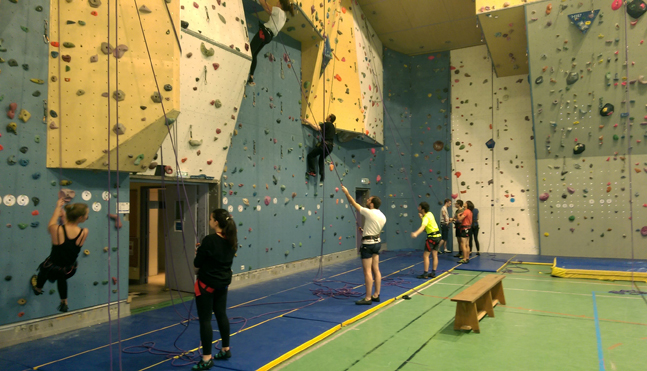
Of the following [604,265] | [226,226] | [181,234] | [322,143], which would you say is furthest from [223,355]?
[604,265]

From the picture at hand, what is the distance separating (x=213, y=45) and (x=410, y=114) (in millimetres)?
8377

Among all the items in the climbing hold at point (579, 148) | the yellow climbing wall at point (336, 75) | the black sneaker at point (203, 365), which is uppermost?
the yellow climbing wall at point (336, 75)

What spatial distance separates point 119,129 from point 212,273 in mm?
2314

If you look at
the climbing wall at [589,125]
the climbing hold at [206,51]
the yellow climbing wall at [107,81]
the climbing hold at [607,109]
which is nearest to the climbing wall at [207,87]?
the climbing hold at [206,51]

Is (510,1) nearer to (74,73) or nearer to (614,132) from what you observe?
(614,132)

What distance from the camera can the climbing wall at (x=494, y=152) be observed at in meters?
12.0

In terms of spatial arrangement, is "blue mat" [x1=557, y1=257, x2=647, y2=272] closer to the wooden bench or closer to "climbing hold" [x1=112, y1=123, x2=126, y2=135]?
the wooden bench

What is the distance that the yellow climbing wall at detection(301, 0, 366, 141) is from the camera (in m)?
9.11

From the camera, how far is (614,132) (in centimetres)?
991

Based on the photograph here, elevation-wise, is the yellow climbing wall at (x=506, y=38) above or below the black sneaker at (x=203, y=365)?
above

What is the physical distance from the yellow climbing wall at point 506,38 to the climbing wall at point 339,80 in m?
3.00

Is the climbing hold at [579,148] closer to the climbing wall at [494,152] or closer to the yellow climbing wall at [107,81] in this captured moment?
the climbing wall at [494,152]

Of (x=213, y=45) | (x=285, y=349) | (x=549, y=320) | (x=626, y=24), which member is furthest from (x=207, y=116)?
(x=626, y=24)

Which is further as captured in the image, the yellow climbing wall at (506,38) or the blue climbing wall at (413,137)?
the blue climbing wall at (413,137)
